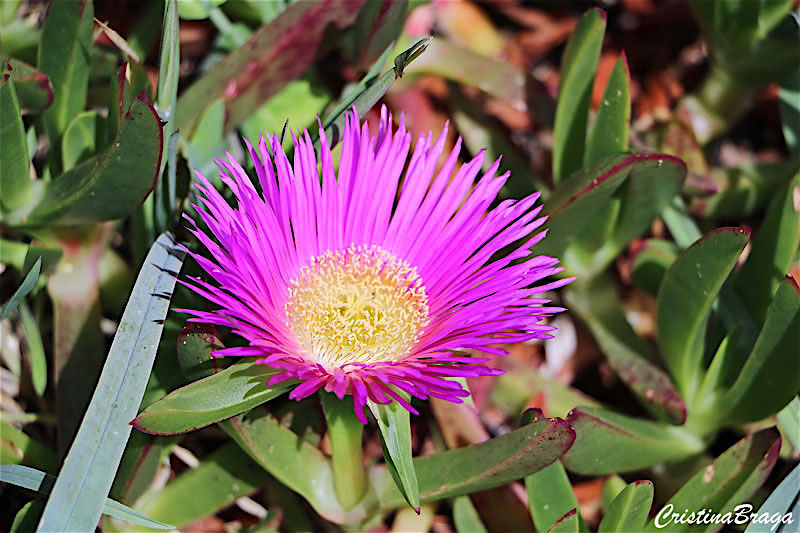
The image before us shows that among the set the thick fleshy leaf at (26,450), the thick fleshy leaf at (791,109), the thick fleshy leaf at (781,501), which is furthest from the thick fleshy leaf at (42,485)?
the thick fleshy leaf at (791,109)

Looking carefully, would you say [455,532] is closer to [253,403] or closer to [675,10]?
[253,403]

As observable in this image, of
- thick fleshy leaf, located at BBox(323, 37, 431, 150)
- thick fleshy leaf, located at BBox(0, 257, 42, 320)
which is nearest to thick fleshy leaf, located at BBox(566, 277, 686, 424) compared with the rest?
thick fleshy leaf, located at BBox(323, 37, 431, 150)

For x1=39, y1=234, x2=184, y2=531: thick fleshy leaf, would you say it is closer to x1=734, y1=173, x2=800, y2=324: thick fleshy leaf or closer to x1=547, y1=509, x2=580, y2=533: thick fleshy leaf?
x1=547, y1=509, x2=580, y2=533: thick fleshy leaf

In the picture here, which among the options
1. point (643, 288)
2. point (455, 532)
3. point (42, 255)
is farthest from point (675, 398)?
point (42, 255)

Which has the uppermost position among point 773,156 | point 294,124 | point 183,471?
point 773,156

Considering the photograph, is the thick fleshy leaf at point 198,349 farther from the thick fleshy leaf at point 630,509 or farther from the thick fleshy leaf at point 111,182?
the thick fleshy leaf at point 630,509
